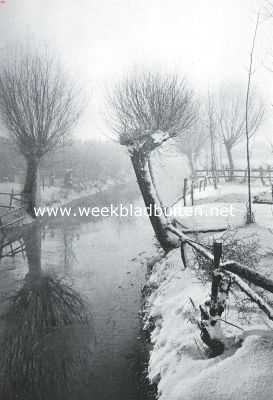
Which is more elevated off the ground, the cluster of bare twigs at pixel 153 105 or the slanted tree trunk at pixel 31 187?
the cluster of bare twigs at pixel 153 105

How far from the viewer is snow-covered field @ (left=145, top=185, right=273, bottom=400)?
3199 mm

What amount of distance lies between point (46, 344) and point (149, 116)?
9.85 meters

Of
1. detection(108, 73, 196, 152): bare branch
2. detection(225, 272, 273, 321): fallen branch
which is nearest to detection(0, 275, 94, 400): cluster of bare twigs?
detection(225, 272, 273, 321): fallen branch

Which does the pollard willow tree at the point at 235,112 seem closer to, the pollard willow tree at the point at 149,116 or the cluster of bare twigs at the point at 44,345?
the pollard willow tree at the point at 149,116

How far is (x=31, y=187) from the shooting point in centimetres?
1973

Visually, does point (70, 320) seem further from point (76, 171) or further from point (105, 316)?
point (76, 171)

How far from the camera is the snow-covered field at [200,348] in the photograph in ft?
10.5

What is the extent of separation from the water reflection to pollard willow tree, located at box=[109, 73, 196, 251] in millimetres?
4229

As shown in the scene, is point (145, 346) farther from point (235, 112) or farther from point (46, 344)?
point (235, 112)

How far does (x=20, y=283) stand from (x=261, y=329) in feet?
24.3

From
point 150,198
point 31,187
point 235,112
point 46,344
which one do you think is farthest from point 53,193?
point 46,344

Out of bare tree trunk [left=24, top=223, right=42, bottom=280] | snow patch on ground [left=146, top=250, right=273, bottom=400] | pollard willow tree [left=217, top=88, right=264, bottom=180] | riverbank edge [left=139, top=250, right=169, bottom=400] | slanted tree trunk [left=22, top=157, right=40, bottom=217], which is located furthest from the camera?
pollard willow tree [left=217, top=88, right=264, bottom=180]

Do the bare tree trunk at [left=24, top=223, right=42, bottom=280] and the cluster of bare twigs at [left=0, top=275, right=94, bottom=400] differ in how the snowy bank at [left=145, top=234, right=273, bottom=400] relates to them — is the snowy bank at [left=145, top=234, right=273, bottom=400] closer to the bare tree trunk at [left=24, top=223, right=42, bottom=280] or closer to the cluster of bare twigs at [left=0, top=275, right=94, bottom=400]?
the cluster of bare twigs at [left=0, top=275, right=94, bottom=400]

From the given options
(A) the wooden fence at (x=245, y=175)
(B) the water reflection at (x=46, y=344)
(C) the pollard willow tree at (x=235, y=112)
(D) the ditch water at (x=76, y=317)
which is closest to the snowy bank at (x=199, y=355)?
(D) the ditch water at (x=76, y=317)
